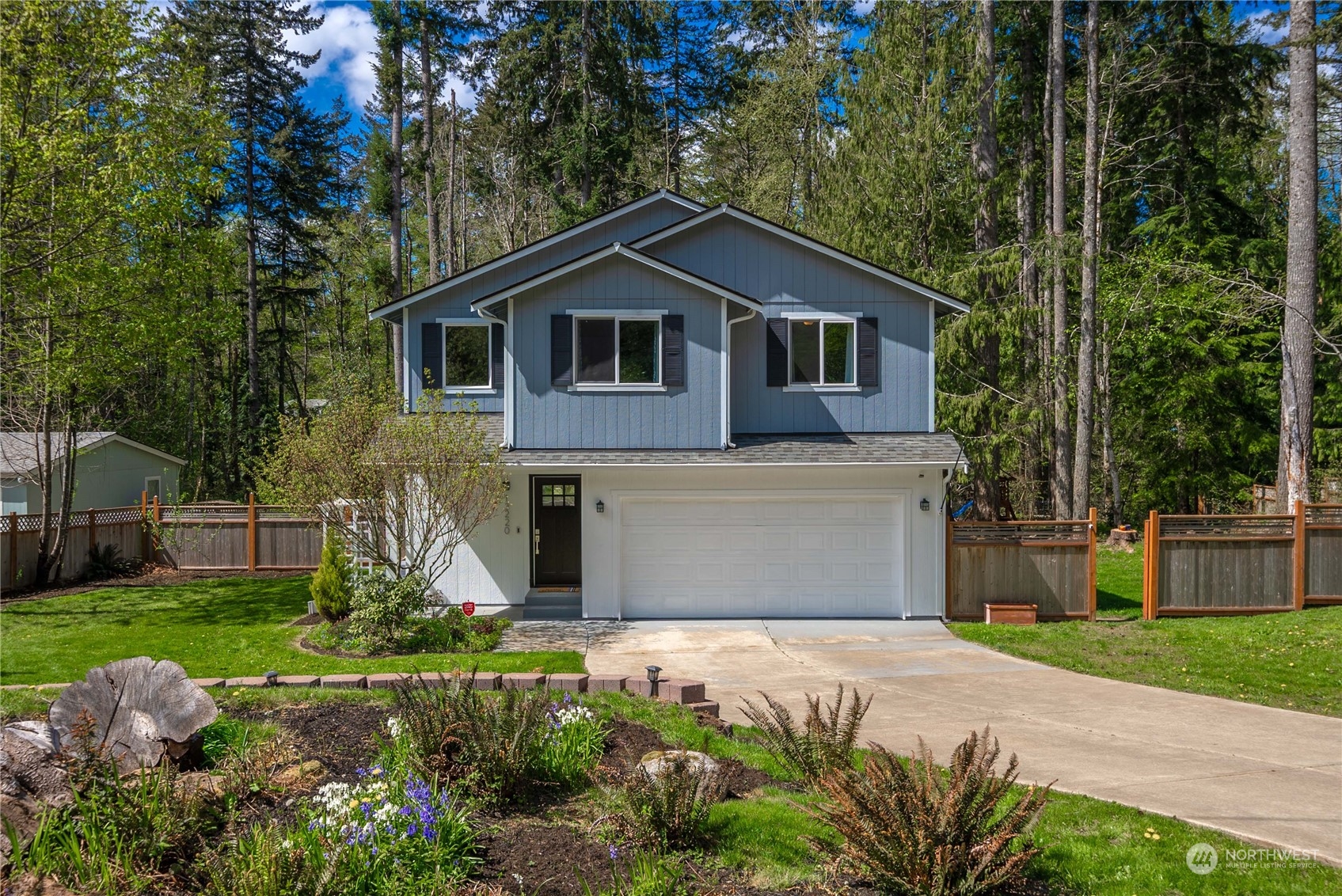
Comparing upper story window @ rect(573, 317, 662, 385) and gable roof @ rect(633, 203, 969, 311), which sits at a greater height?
gable roof @ rect(633, 203, 969, 311)

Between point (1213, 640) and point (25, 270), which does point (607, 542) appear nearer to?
point (1213, 640)

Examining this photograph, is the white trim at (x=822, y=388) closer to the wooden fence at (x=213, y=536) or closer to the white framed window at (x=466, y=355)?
the white framed window at (x=466, y=355)

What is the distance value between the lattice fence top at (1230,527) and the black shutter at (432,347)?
12709mm

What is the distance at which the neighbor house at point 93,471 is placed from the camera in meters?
19.5

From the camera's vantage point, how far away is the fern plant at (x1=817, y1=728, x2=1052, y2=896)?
413 cm

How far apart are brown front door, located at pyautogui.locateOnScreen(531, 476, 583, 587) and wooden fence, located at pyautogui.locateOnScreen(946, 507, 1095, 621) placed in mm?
6484

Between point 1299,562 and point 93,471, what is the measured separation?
89.4 ft

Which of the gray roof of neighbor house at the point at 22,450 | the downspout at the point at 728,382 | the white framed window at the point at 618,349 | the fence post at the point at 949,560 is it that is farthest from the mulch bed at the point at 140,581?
the fence post at the point at 949,560

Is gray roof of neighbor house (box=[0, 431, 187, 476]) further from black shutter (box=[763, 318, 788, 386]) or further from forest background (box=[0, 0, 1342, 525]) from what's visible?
black shutter (box=[763, 318, 788, 386])

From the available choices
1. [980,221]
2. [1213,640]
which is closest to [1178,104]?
[980,221]

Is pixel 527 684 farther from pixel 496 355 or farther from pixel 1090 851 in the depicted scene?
pixel 496 355

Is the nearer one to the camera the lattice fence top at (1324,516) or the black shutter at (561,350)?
the black shutter at (561,350)

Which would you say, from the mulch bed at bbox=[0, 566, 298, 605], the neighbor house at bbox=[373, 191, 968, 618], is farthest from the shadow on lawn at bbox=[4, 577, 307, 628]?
the neighbor house at bbox=[373, 191, 968, 618]

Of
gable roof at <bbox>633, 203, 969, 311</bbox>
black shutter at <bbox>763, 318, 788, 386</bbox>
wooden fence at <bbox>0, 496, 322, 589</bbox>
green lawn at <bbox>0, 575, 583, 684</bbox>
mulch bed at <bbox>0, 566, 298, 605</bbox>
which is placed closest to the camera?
green lawn at <bbox>0, 575, 583, 684</bbox>
